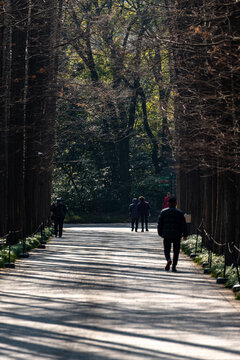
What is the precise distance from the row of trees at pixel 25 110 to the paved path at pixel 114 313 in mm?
5972

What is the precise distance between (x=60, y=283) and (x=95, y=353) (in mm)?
7684

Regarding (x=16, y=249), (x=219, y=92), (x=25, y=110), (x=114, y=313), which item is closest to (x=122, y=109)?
(x=25, y=110)

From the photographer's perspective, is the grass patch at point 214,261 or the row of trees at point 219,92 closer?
the row of trees at point 219,92

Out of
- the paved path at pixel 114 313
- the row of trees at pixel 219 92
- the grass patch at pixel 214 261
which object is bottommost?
the paved path at pixel 114 313

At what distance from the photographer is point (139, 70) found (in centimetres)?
2025

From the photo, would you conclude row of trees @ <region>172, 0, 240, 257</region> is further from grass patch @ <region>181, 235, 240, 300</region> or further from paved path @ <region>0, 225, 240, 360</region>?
paved path @ <region>0, 225, 240, 360</region>

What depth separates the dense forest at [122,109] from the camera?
696 inches

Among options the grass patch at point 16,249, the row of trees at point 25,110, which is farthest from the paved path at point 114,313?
the row of trees at point 25,110

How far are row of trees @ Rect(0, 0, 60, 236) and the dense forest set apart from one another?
0.06 m

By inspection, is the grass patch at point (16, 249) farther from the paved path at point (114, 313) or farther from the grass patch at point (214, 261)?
the grass patch at point (214, 261)

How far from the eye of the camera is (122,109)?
6084 centimetres

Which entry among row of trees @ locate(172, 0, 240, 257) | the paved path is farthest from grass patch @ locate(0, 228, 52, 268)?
row of trees @ locate(172, 0, 240, 257)

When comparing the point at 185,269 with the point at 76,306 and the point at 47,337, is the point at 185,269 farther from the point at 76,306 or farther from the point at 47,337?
the point at 47,337

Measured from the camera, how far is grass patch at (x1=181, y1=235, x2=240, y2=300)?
1604 centimetres
